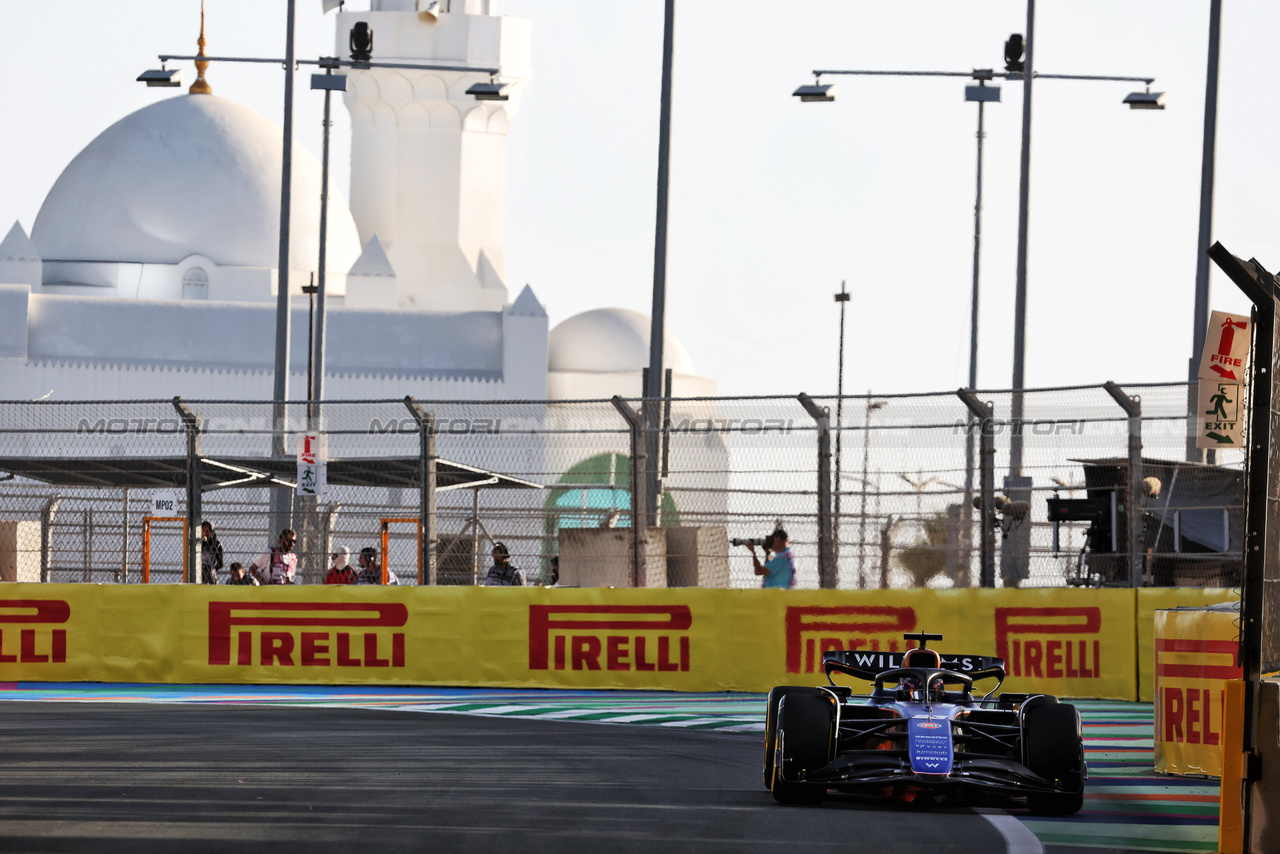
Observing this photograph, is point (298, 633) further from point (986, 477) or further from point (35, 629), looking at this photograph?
point (986, 477)

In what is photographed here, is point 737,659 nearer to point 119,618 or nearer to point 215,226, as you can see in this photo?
point 119,618

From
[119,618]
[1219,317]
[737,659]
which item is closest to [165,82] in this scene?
[119,618]

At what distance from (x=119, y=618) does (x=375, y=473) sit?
5.26 meters

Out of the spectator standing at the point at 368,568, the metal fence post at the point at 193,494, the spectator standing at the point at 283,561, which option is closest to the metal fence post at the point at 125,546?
the spectator standing at the point at 283,561

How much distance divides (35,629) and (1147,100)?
50.1 feet

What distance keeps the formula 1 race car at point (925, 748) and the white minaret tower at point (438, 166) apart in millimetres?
45089

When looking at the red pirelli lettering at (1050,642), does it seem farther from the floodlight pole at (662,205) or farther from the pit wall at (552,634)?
the floodlight pole at (662,205)

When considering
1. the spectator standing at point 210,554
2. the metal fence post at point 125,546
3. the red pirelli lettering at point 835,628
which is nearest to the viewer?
the red pirelli lettering at point 835,628

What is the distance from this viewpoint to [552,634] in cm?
1472

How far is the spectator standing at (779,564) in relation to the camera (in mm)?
15398

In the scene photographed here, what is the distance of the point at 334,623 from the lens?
15125 mm

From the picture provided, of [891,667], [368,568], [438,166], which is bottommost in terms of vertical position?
[891,667]

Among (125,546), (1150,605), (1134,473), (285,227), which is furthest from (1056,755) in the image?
(285,227)

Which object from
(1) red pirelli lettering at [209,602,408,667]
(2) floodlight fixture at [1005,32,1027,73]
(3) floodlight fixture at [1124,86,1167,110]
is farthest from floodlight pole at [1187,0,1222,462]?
(1) red pirelli lettering at [209,602,408,667]
